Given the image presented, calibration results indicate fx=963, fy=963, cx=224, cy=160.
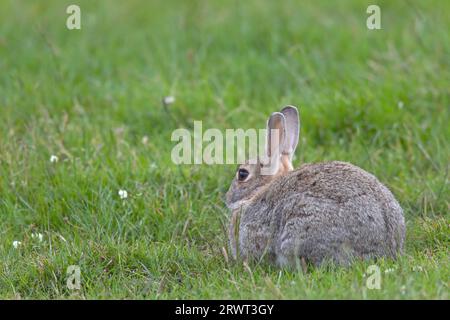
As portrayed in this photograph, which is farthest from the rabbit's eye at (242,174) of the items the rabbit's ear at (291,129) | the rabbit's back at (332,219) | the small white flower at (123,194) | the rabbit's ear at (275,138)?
Result: the small white flower at (123,194)

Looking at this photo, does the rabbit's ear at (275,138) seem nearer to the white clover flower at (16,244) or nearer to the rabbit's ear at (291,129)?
the rabbit's ear at (291,129)

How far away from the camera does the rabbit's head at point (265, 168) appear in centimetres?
718

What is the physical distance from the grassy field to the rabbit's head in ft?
0.83

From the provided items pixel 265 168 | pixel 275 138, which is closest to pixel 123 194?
pixel 265 168

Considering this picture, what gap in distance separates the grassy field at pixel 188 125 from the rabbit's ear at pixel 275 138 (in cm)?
Result: 60

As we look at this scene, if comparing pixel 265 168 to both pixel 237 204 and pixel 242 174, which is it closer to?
pixel 242 174

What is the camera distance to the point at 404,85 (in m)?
9.11

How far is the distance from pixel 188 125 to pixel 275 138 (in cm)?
196

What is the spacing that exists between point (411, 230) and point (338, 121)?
204 cm

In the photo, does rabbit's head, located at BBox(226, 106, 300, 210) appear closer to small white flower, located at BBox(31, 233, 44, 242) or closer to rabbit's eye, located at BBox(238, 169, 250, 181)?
rabbit's eye, located at BBox(238, 169, 250, 181)

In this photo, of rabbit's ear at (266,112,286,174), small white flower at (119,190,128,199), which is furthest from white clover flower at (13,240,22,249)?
rabbit's ear at (266,112,286,174)
